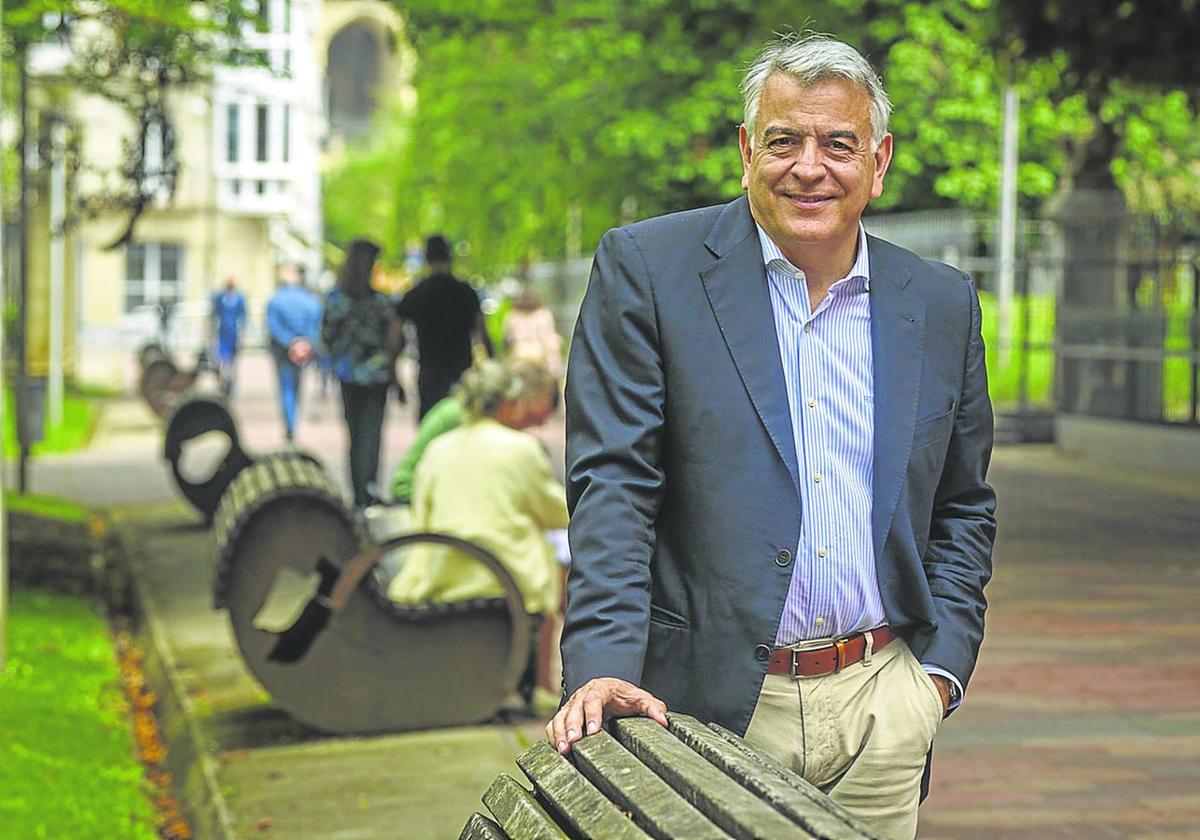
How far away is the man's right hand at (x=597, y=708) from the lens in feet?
9.94

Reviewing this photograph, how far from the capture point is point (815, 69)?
3.18 meters

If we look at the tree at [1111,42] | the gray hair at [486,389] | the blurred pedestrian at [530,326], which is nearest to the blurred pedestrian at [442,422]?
the gray hair at [486,389]

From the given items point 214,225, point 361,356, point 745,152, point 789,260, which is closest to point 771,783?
point 789,260

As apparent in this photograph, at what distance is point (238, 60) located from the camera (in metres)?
12.2

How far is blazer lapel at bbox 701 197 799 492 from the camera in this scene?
3211 millimetres

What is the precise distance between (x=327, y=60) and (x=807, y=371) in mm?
119124

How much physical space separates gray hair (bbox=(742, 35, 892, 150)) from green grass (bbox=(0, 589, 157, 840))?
3550mm

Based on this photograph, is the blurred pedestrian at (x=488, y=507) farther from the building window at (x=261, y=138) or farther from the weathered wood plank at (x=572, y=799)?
the building window at (x=261, y=138)

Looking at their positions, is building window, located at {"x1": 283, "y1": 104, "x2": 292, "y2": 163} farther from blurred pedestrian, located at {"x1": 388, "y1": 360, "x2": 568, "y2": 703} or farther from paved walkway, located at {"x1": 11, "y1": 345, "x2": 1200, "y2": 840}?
blurred pedestrian, located at {"x1": 388, "y1": 360, "x2": 568, "y2": 703}

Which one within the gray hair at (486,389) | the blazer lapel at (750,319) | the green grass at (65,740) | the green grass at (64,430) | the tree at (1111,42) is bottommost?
the green grass at (64,430)

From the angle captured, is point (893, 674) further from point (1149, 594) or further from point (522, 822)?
point (1149, 594)

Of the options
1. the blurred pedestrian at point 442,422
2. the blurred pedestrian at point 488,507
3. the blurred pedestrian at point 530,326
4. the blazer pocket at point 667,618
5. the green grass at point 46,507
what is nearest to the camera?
the blazer pocket at point 667,618

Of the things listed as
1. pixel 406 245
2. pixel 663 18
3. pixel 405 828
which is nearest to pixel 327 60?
pixel 406 245

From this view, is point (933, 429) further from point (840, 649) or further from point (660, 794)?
point (660, 794)
